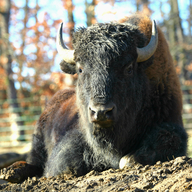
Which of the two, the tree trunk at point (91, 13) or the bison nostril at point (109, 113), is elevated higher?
the tree trunk at point (91, 13)

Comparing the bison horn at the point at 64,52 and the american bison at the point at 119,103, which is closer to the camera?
the american bison at the point at 119,103

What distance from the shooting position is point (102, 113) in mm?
3066

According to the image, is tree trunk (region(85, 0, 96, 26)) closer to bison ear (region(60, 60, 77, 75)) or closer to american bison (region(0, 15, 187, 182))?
Answer: american bison (region(0, 15, 187, 182))

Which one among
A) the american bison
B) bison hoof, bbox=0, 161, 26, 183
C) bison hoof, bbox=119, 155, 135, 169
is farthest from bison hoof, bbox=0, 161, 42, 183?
bison hoof, bbox=119, 155, 135, 169

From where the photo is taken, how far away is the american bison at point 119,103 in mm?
3553

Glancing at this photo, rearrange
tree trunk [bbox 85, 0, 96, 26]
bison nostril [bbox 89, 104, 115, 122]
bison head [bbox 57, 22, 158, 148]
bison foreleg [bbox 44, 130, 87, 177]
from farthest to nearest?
tree trunk [bbox 85, 0, 96, 26], bison foreleg [bbox 44, 130, 87, 177], bison head [bbox 57, 22, 158, 148], bison nostril [bbox 89, 104, 115, 122]

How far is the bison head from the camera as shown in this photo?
135 inches

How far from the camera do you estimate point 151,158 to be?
3541 millimetres

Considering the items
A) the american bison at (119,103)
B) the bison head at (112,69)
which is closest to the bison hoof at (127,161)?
the american bison at (119,103)

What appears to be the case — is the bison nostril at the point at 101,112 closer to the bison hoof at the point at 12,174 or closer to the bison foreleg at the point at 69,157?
the bison foreleg at the point at 69,157

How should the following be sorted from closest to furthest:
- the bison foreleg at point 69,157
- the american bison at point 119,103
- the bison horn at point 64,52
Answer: the american bison at point 119,103, the bison foreleg at point 69,157, the bison horn at point 64,52

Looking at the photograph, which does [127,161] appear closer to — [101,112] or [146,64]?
[101,112]

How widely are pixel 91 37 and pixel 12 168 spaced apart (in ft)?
8.11

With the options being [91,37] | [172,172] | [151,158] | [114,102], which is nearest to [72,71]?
[91,37]
